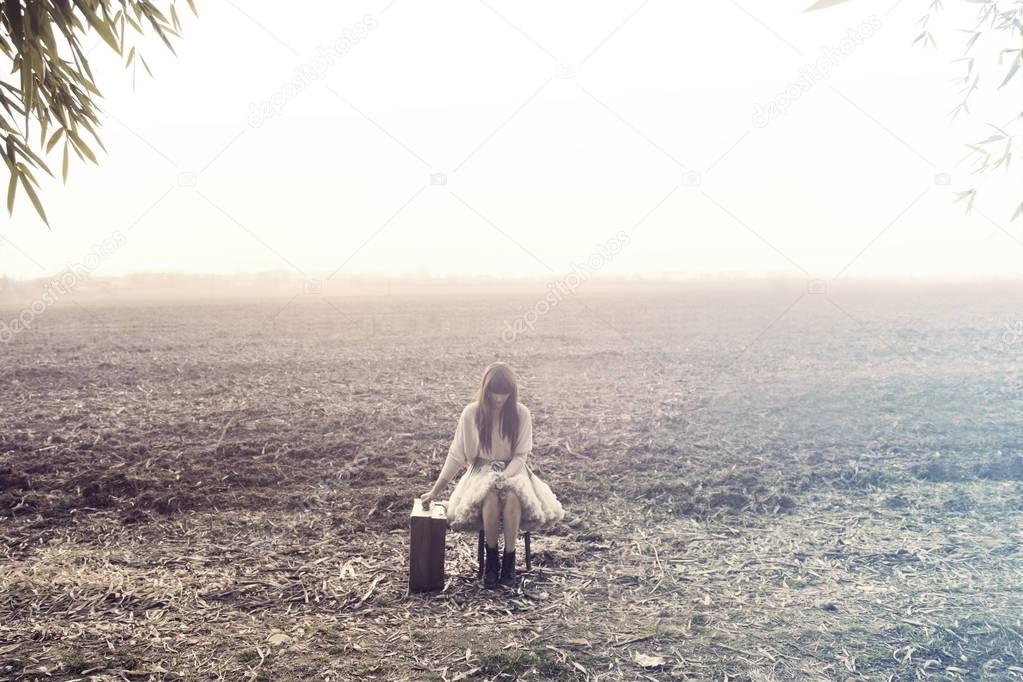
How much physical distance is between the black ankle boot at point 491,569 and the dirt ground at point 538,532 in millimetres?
90

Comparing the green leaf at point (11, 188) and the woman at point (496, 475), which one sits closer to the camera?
the green leaf at point (11, 188)

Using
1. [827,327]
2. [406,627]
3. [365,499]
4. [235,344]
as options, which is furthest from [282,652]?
[827,327]

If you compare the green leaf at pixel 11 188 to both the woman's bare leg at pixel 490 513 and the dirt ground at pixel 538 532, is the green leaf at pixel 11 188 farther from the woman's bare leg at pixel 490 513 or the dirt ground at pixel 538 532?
the woman's bare leg at pixel 490 513

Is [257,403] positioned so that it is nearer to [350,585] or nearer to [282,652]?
[350,585]

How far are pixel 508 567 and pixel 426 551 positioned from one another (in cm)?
48

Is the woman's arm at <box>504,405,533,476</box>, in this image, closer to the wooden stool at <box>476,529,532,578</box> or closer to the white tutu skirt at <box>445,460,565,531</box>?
the white tutu skirt at <box>445,460,565,531</box>

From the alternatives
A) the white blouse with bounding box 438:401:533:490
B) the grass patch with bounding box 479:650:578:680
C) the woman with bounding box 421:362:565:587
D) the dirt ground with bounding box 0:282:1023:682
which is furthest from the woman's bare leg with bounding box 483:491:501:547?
the grass patch with bounding box 479:650:578:680

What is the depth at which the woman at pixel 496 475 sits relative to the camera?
4426 millimetres

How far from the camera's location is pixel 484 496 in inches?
174

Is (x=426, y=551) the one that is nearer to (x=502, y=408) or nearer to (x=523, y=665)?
(x=502, y=408)

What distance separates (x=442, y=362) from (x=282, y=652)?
9.92 m

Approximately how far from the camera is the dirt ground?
3.78m

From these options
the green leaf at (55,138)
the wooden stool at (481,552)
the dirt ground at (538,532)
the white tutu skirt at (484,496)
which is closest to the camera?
the green leaf at (55,138)

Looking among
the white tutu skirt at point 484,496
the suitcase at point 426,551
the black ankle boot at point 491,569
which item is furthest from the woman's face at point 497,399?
the black ankle boot at point 491,569
